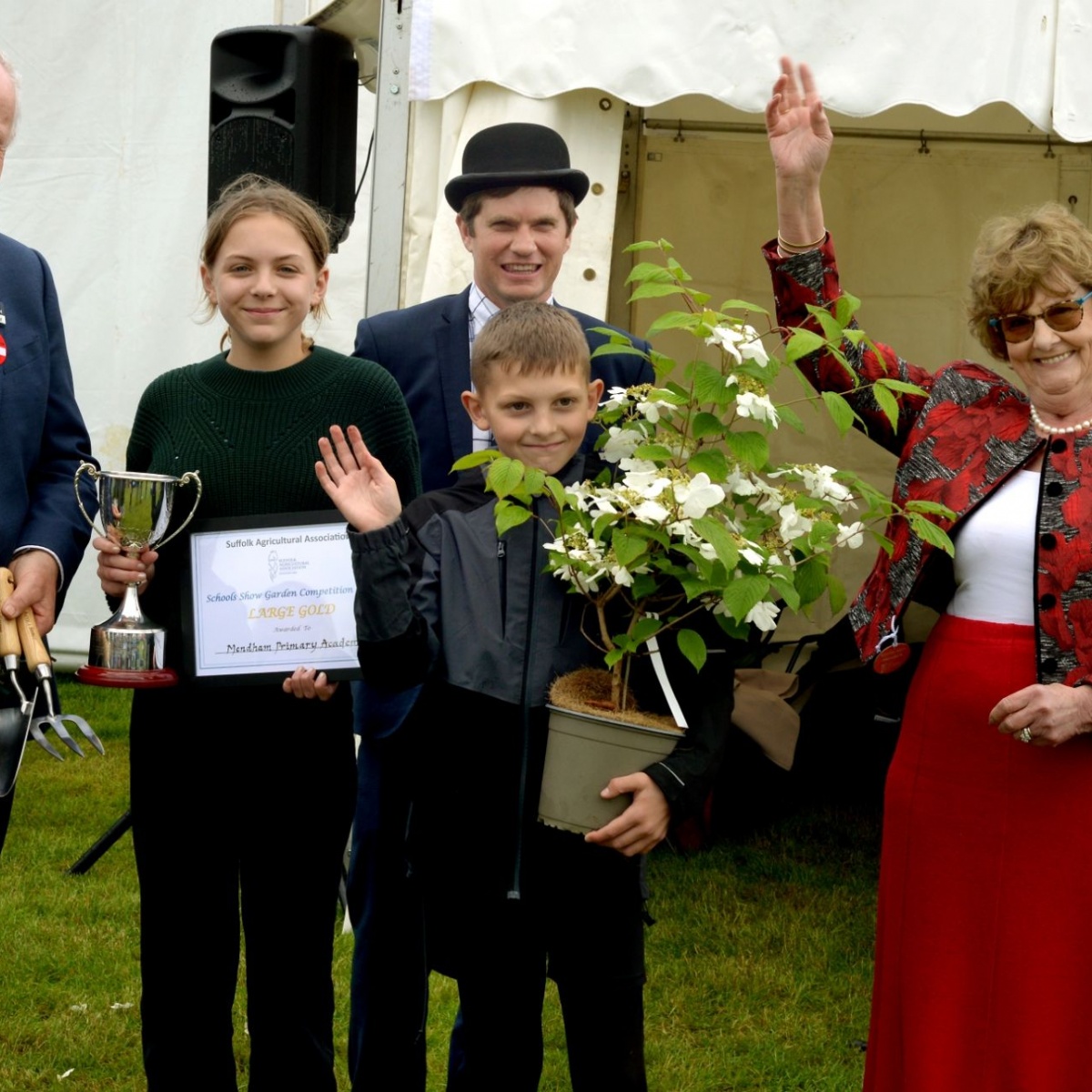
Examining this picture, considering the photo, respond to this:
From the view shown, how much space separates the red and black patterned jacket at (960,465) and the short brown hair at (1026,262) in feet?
0.51

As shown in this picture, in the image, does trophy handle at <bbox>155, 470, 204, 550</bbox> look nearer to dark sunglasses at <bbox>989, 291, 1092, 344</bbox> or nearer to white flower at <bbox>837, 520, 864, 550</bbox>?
white flower at <bbox>837, 520, 864, 550</bbox>

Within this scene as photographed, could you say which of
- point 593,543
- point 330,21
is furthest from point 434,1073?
point 330,21

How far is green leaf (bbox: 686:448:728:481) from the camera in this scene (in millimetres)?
2482

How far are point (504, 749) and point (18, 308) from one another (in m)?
1.25

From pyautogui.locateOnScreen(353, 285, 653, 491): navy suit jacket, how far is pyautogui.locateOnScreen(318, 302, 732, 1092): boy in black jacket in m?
0.72

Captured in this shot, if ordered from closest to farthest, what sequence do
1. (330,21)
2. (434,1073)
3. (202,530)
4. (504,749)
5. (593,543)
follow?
(593,543) → (504,749) → (202,530) → (434,1073) → (330,21)

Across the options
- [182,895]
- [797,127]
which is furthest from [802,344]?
[182,895]

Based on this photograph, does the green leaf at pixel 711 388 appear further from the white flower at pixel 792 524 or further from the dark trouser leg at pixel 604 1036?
the dark trouser leg at pixel 604 1036

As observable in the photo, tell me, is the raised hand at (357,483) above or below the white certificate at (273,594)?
above

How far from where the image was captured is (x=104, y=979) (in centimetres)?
443

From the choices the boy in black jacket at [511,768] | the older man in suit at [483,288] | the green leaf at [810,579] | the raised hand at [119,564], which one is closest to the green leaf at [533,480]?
the boy in black jacket at [511,768]

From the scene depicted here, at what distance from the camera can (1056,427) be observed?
282 centimetres

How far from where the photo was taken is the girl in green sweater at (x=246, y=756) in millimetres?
2869

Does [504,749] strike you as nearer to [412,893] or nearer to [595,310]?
[412,893]
